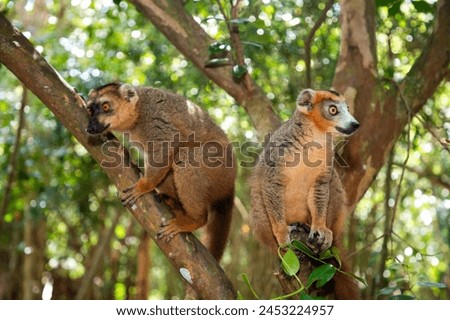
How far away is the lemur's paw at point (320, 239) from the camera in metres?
4.55

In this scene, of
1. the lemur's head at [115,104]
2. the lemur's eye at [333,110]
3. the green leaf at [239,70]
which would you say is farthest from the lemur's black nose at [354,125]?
the lemur's head at [115,104]

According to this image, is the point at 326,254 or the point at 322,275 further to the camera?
the point at 326,254

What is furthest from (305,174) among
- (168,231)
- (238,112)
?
(238,112)

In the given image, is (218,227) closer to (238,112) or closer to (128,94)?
(128,94)

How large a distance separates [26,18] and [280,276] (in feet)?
19.4

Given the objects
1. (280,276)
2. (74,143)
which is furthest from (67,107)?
(74,143)

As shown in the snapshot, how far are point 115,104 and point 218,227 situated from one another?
144 centimetres

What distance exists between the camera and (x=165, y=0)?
5.86 meters

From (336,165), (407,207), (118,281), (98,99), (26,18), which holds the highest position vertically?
(26,18)

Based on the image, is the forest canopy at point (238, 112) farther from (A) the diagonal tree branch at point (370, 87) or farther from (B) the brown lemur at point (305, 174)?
(B) the brown lemur at point (305, 174)

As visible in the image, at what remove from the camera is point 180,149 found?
17.1 ft

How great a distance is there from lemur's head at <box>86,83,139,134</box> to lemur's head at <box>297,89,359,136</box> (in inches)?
60.4
